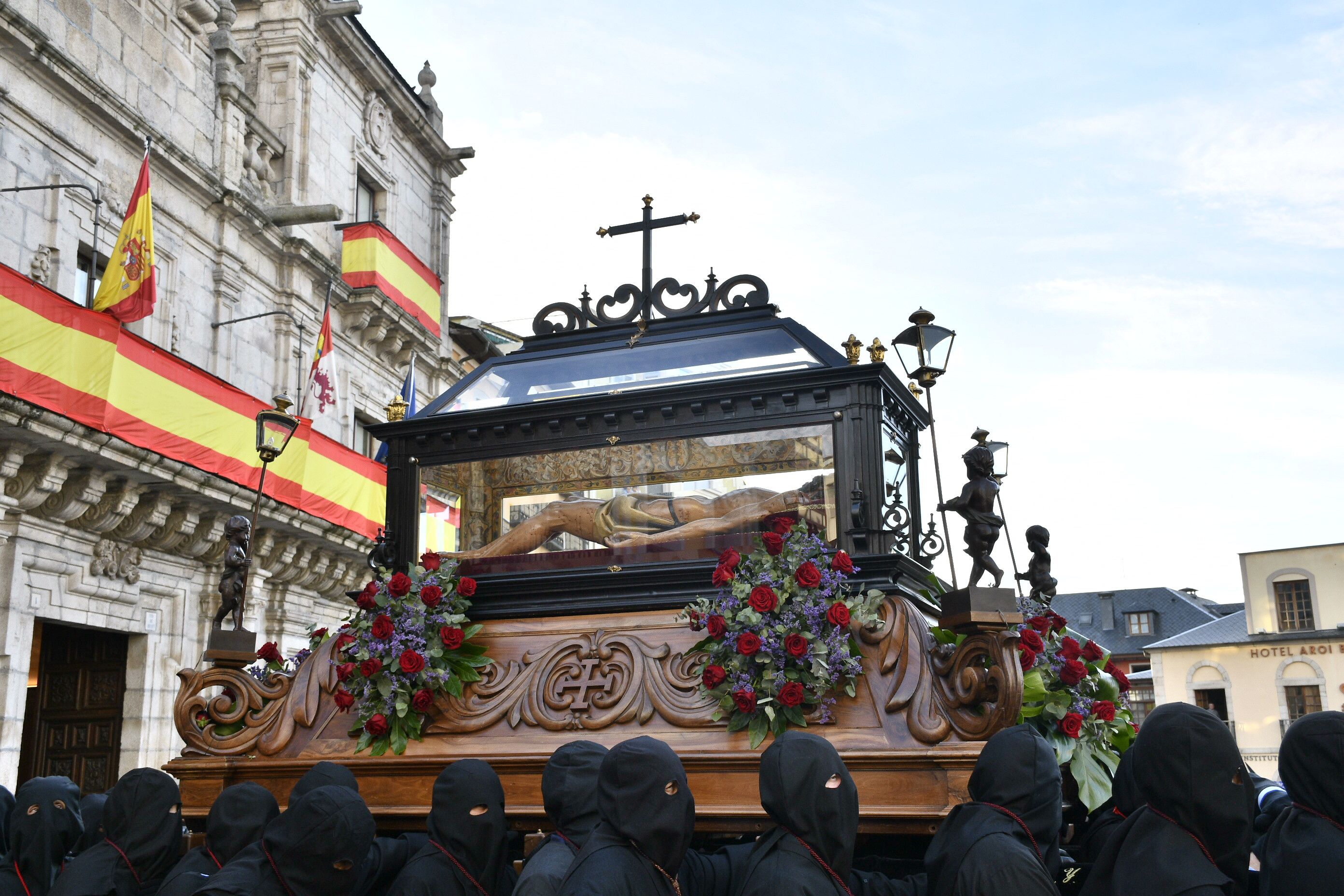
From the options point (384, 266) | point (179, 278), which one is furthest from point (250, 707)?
point (384, 266)

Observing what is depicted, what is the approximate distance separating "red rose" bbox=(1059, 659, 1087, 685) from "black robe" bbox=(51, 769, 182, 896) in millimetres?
3571

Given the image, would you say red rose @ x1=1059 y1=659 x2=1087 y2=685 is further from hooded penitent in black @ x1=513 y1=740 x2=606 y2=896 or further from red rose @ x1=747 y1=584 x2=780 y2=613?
hooded penitent in black @ x1=513 y1=740 x2=606 y2=896

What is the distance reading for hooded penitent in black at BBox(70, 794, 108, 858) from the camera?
5.23 meters

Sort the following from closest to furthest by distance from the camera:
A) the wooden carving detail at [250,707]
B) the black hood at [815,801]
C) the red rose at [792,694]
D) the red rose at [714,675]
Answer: the black hood at [815,801] → the red rose at [792,694] → the red rose at [714,675] → the wooden carving detail at [250,707]

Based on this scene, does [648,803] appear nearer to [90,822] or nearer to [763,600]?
[763,600]

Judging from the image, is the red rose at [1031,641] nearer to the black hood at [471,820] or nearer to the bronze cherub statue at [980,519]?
the bronze cherub statue at [980,519]

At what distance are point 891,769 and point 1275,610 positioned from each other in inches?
1493

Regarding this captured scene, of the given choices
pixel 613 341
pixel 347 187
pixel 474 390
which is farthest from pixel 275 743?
pixel 347 187

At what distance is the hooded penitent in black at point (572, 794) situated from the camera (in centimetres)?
382

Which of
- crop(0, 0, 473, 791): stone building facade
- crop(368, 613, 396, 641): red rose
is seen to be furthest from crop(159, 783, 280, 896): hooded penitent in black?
crop(0, 0, 473, 791): stone building facade

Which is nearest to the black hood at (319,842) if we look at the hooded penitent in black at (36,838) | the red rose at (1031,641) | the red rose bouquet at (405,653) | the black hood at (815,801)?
the red rose bouquet at (405,653)

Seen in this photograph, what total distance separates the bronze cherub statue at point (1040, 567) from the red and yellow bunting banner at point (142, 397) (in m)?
4.65

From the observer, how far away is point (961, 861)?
338 cm

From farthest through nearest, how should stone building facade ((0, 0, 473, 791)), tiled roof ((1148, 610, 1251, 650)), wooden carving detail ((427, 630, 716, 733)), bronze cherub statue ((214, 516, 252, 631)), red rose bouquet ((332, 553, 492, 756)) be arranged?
tiled roof ((1148, 610, 1251, 650)) → stone building facade ((0, 0, 473, 791)) → bronze cherub statue ((214, 516, 252, 631)) → red rose bouquet ((332, 553, 492, 756)) → wooden carving detail ((427, 630, 716, 733))
